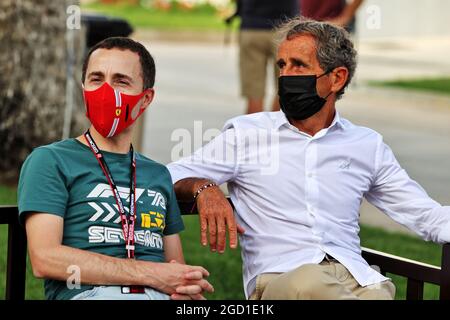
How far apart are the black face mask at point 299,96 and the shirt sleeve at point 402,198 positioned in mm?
305

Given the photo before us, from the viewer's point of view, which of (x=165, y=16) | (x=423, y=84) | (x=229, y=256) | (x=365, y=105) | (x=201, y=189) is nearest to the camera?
(x=201, y=189)

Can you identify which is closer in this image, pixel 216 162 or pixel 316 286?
pixel 316 286

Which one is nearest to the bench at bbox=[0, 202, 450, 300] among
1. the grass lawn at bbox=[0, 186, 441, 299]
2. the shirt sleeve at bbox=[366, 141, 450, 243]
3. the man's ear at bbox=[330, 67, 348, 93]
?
the shirt sleeve at bbox=[366, 141, 450, 243]

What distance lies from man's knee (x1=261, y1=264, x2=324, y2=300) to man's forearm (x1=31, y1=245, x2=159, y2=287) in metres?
0.43

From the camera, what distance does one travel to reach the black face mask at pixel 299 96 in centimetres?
462

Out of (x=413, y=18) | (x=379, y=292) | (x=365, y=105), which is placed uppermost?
(x=379, y=292)

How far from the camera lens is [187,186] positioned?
14.7ft

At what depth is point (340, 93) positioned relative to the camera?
15.7 feet

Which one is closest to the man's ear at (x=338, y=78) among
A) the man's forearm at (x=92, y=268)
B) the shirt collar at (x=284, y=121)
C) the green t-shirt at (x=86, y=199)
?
the shirt collar at (x=284, y=121)

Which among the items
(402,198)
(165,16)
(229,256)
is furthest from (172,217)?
(165,16)

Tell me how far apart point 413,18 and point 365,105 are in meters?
11.6

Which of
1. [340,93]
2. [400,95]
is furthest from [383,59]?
[340,93]

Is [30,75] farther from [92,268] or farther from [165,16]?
[165,16]
